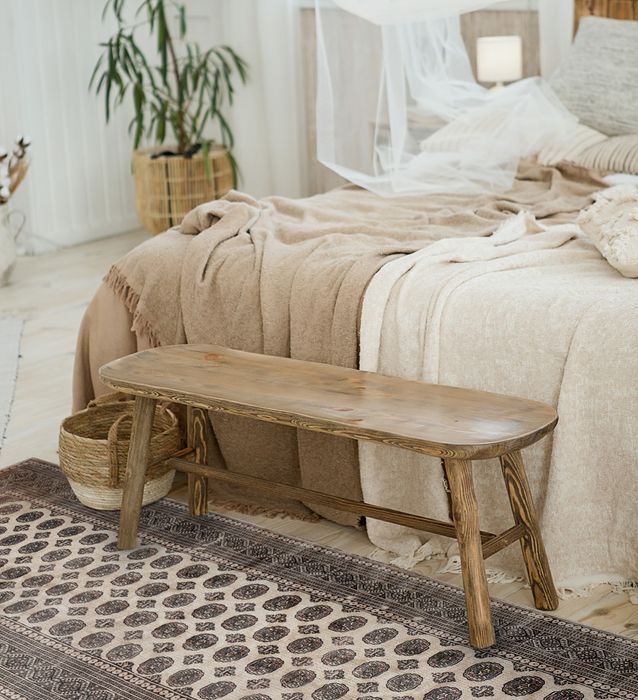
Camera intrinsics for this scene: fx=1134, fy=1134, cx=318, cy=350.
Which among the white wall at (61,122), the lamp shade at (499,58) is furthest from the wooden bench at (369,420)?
the white wall at (61,122)

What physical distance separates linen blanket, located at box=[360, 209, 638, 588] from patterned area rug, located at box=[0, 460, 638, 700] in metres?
0.22

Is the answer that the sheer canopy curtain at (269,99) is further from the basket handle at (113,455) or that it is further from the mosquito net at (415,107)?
the basket handle at (113,455)

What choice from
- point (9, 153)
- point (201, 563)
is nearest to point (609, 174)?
point (201, 563)

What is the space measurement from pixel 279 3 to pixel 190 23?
0.83 metres

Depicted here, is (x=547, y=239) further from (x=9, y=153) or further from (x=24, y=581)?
(x=9, y=153)

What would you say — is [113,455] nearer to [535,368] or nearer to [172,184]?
[535,368]

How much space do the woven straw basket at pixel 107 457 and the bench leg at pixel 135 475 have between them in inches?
4.1

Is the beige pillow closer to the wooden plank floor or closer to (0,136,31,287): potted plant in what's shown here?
the wooden plank floor

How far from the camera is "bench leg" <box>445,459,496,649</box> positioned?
2102mm

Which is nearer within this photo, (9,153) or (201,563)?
(201,563)

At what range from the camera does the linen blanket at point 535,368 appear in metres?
2.33

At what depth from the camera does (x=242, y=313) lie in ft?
9.54

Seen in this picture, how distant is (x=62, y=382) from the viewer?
12.8ft

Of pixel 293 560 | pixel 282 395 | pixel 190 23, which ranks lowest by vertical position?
pixel 293 560
